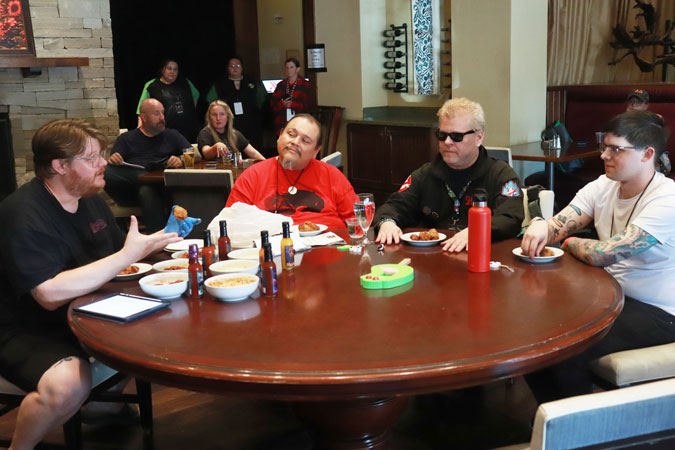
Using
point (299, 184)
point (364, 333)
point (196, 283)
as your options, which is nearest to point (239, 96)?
point (299, 184)

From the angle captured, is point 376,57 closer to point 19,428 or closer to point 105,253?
point 105,253

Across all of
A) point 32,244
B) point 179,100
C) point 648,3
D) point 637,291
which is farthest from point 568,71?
point 32,244

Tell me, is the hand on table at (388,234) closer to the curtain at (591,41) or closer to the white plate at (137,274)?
the white plate at (137,274)

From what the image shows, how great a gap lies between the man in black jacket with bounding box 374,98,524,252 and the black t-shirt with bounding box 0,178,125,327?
3.47ft

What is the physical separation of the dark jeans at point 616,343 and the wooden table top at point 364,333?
0.23 metres

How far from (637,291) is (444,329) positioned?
3.30 ft

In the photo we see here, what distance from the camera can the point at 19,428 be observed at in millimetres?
2041

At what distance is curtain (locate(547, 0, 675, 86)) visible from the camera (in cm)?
707

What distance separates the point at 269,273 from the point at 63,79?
5453 millimetres

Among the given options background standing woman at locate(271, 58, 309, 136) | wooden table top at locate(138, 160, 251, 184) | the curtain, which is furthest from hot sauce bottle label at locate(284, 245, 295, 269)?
background standing woman at locate(271, 58, 309, 136)

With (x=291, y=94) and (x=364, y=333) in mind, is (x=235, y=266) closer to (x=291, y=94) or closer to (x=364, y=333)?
(x=364, y=333)

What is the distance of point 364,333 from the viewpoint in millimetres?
1649

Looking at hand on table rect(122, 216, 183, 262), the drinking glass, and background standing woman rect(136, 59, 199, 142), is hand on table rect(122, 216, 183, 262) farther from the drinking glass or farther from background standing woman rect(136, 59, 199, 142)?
background standing woman rect(136, 59, 199, 142)

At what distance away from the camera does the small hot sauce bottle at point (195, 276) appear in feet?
6.28
